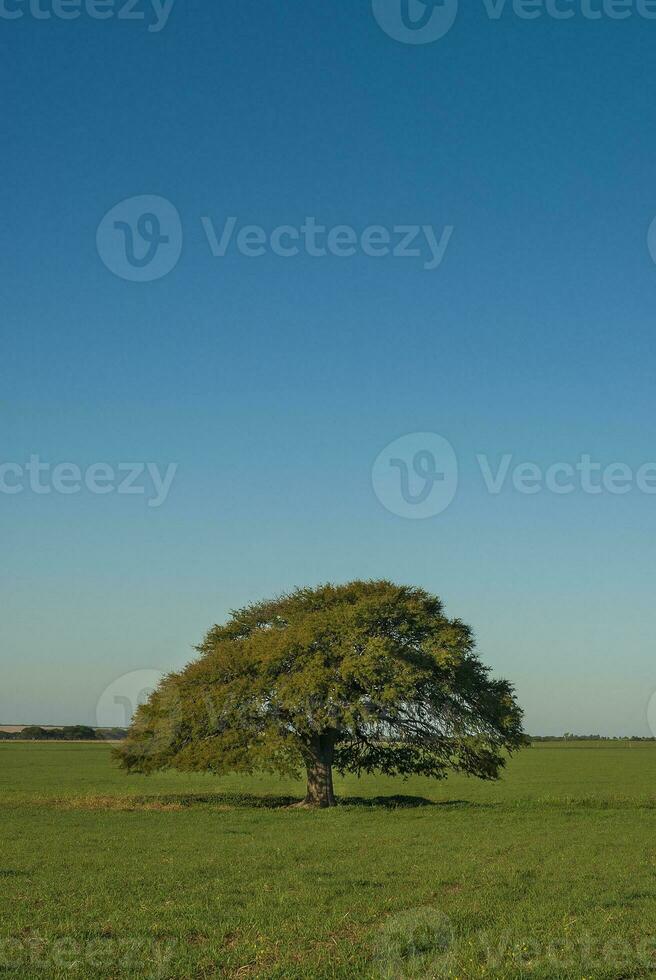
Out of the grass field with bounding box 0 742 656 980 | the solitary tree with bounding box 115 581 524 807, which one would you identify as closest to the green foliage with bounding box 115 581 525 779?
the solitary tree with bounding box 115 581 524 807

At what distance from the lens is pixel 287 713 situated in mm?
42312

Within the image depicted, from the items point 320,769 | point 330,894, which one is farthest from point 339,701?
point 330,894

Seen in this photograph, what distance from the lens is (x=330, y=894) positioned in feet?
62.3

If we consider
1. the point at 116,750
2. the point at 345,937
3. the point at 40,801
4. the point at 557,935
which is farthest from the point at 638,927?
the point at 40,801

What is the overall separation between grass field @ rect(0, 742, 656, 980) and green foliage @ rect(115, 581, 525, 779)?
3.65 meters

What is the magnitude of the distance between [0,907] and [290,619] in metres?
27.7

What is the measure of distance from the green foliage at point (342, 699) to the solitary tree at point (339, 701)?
0.05 m

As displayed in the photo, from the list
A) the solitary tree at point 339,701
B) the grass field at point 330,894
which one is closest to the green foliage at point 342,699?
the solitary tree at point 339,701

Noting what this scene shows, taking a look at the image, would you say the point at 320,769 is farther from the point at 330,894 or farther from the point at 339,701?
the point at 330,894

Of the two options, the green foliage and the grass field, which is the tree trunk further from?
the grass field

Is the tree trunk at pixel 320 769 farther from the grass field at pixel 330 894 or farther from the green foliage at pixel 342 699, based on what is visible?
the grass field at pixel 330 894

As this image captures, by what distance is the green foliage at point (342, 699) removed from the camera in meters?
40.7

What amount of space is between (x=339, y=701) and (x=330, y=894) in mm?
21873

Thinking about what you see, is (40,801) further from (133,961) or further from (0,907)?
(133,961)
